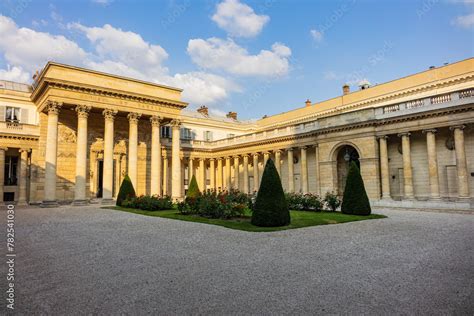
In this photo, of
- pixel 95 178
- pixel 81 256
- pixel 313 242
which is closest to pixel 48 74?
pixel 95 178

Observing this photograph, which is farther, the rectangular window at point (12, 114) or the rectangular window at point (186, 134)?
the rectangular window at point (186, 134)

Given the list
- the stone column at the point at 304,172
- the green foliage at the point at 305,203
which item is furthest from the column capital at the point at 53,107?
the stone column at the point at 304,172

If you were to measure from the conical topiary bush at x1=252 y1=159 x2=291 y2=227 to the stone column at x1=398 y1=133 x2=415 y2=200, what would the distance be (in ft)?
51.3

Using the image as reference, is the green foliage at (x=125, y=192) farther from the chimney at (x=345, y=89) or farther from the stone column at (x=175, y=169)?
the chimney at (x=345, y=89)

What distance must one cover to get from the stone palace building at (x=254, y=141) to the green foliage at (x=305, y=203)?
5639mm

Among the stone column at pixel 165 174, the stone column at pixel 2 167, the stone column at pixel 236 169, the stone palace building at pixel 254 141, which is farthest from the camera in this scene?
the stone column at pixel 236 169

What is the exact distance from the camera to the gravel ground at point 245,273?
14.5ft

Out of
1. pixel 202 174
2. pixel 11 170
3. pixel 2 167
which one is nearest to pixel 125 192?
pixel 2 167

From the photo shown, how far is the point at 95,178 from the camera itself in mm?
29328

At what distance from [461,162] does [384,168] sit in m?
5.26

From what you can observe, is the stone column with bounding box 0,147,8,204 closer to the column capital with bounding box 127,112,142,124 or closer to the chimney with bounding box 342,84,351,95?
the column capital with bounding box 127,112,142,124

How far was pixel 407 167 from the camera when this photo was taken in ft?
77.2

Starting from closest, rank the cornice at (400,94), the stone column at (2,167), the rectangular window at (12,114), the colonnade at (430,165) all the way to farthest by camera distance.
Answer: the colonnade at (430,165)
the cornice at (400,94)
the stone column at (2,167)
the rectangular window at (12,114)

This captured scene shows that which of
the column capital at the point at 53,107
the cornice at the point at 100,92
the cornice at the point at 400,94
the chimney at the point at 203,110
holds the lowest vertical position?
the column capital at the point at 53,107
